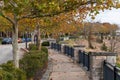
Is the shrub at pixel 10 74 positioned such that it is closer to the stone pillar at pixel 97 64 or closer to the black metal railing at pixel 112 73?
the black metal railing at pixel 112 73

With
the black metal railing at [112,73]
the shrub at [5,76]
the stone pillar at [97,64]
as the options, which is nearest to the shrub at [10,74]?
the shrub at [5,76]

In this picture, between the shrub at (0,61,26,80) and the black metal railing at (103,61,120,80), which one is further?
the black metal railing at (103,61,120,80)

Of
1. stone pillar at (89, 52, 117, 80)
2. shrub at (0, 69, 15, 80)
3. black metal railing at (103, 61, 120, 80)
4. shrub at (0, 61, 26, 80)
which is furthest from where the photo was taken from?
stone pillar at (89, 52, 117, 80)

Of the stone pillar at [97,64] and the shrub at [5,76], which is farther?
the stone pillar at [97,64]

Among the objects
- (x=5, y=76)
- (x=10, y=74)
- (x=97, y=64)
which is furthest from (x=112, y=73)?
(x=5, y=76)

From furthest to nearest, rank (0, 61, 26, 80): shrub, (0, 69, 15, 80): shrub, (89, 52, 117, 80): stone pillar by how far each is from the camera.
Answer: (89, 52, 117, 80): stone pillar
(0, 61, 26, 80): shrub
(0, 69, 15, 80): shrub

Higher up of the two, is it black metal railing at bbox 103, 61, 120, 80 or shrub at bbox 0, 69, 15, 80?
shrub at bbox 0, 69, 15, 80

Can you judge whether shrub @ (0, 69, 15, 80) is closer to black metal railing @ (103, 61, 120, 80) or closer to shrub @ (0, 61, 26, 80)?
shrub @ (0, 61, 26, 80)

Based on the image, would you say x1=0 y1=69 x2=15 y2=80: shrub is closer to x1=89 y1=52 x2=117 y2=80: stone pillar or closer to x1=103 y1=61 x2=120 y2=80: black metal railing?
x1=103 y1=61 x2=120 y2=80: black metal railing

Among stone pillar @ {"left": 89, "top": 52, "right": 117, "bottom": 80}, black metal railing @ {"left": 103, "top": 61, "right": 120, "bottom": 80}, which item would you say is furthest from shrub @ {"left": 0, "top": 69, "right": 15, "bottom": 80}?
stone pillar @ {"left": 89, "top": 52, "right": 117, "bottom": 80}

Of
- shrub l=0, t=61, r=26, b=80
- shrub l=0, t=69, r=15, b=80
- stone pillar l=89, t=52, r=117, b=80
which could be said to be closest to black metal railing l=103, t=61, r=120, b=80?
stone pillar l=89, t=52, r=117, b=80

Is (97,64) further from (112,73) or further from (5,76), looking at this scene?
(5,76)

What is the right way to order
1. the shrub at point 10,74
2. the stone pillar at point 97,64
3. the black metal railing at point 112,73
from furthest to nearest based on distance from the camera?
the stone pillar at point 97,64 < the black metal railing at point 112,73 < the shrub at point 10,74

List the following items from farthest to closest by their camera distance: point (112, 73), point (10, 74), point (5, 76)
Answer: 1. point (112, 73)
2. point (10, 74)
3. point (5, 76)
